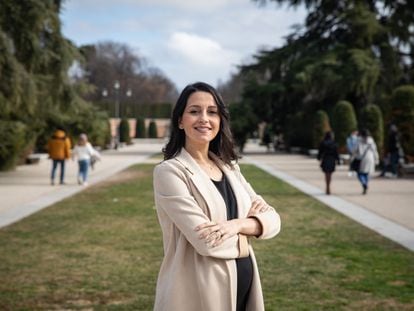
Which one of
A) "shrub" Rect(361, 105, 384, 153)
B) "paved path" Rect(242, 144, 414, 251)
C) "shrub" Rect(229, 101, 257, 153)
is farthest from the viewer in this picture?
"shrub" Rect(229, 101, 257, 153)

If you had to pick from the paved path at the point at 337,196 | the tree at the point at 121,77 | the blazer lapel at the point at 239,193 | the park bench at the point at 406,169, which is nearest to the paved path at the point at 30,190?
the paved path at the point at 337,196

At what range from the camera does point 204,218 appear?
2326mm

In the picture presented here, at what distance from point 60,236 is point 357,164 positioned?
8.19 meters

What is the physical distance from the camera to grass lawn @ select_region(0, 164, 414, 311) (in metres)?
5.45

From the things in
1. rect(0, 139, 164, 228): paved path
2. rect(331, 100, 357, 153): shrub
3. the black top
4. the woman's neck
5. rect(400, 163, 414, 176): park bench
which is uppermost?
rect(331, 100, 357, 153): shrub

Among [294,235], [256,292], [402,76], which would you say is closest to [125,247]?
[294,235]

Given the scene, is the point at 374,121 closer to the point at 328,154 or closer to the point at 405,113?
the point at 405,113

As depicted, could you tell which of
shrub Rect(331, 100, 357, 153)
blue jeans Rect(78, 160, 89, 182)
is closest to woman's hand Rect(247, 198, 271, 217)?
blue jeans Rect(78, 160, 89, 182)

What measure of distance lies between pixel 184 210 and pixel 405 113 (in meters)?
21.5

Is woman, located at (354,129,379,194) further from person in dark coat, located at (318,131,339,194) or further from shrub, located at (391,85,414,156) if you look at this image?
shrub, located at (391,85,414,156)

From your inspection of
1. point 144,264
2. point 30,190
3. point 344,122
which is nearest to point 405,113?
point 344,122

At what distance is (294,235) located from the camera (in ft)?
29.2

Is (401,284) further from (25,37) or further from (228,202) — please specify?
(25,37)

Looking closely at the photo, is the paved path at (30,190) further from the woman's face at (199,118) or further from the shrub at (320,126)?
the shrub at (320,126)
